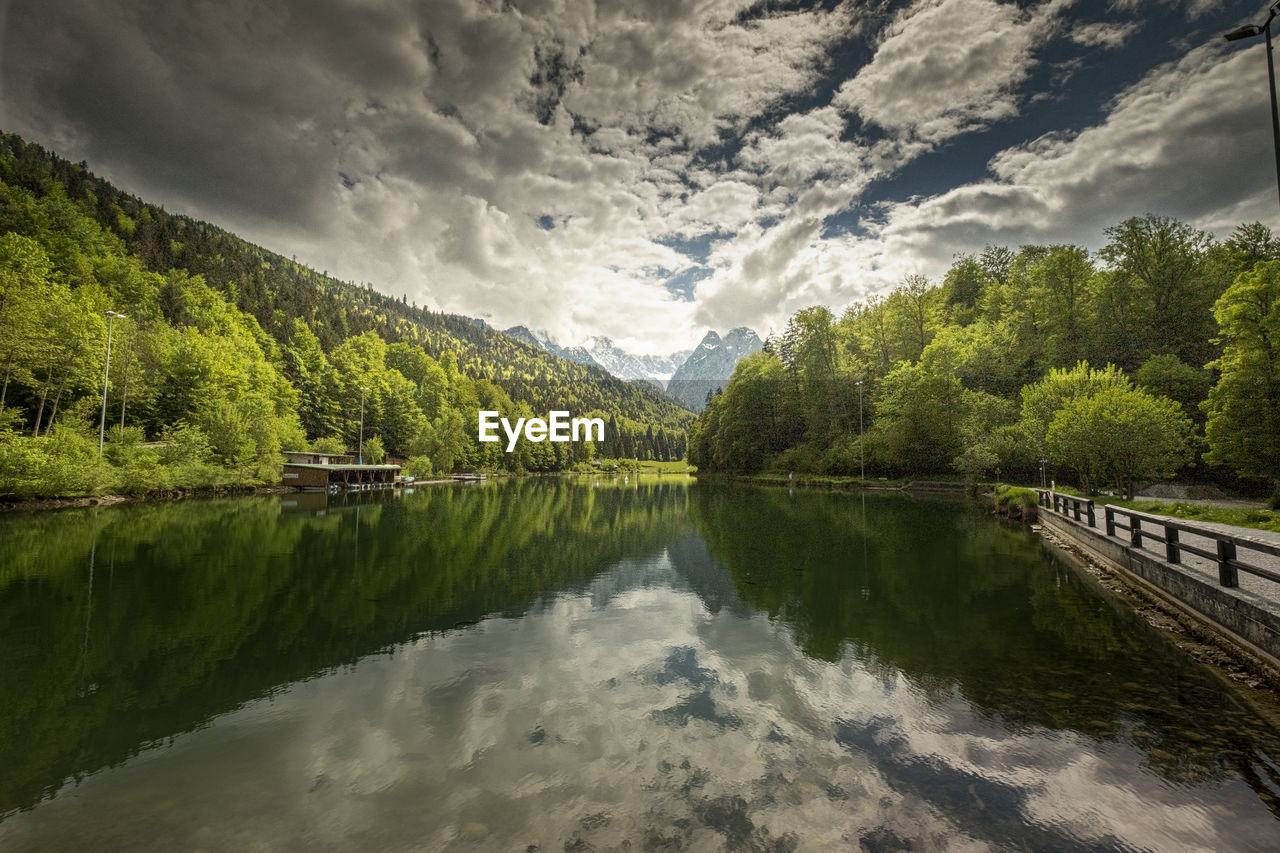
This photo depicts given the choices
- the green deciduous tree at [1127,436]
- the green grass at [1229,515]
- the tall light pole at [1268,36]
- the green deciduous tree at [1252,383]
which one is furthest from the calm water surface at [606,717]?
the green deciduous tree at [1252,383]

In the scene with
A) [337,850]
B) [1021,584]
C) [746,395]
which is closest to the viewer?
[337,850]

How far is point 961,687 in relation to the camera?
8039 millimetres

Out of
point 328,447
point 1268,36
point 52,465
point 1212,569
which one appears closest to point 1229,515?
point 1212,569

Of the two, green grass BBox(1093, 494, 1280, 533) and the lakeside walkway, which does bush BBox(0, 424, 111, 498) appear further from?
green grass BBox(1093, 494, 1280, 533)

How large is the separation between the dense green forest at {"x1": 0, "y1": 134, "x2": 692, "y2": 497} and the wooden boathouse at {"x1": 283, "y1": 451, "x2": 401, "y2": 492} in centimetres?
269

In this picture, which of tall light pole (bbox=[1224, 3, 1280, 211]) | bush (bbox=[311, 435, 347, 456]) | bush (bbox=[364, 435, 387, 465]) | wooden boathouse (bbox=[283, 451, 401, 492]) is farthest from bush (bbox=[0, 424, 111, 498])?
tall light pole (bbox=[1224, 3, 1280, 211])

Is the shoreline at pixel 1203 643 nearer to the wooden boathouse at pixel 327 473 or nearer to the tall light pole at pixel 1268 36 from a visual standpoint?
the tall light pole at pixel 1268 36

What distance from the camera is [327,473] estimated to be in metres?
62.4

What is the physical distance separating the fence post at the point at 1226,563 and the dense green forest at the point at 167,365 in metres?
49.4

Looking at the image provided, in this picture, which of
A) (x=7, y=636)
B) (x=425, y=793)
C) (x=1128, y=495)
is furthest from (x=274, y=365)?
(x=1128, y=495)

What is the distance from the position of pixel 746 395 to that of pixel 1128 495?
56.9 meters

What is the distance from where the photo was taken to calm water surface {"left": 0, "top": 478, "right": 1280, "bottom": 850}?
4.93 meters

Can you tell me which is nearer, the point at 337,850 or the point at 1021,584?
the point at 337,850

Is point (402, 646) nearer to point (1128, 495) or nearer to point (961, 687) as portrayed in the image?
point (961, 687)
